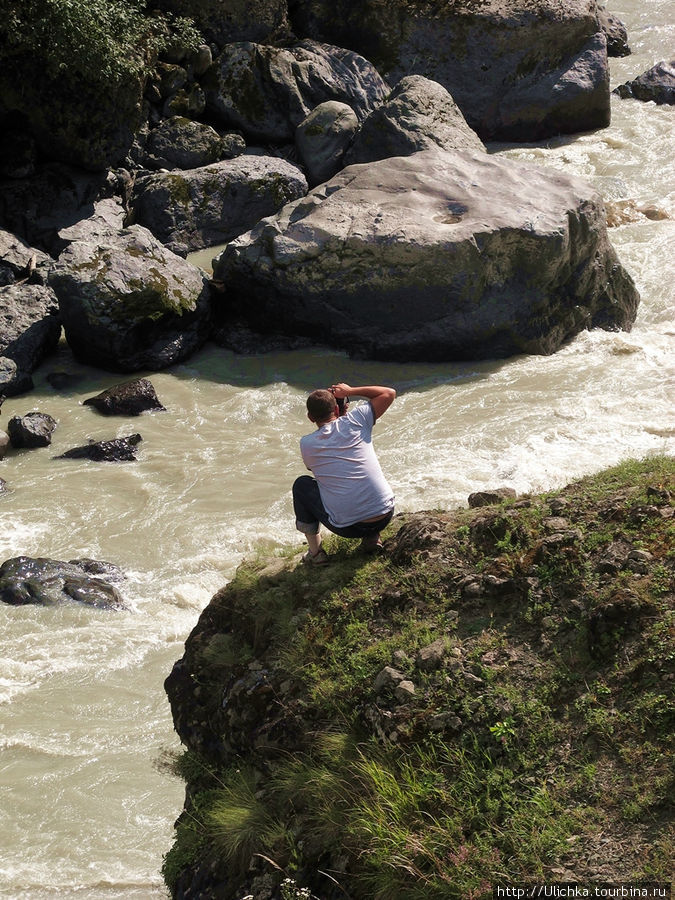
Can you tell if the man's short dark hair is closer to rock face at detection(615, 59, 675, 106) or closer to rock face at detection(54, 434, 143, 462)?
rock face at detection(54, 434, 143, 462)

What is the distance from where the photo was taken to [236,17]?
74.3ft

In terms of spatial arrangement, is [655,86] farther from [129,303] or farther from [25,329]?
[25,329]

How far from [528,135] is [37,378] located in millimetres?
14325

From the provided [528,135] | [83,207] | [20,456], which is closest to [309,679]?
[20,456]

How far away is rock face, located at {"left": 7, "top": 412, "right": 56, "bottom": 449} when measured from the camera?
12.5 metres

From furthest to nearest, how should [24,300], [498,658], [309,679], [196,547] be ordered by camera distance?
1. [24,300]
2. [196,547]
3. [309,679]
4. [498,658]

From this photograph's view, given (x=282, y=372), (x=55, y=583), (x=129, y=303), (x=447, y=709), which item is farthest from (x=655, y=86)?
(x=447, y=709)

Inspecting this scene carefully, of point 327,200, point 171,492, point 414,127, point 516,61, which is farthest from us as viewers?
point 516,61

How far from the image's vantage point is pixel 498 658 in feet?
16.9

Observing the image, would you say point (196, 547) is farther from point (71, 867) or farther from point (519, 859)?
point (519, 859)

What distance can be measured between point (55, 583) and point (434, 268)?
752 centimetres

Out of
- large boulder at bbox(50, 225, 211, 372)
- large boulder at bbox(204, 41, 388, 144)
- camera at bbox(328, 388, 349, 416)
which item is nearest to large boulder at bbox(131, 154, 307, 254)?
large boulder at bbox(204, 41, 388, 144)

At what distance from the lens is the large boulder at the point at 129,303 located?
14219 mm

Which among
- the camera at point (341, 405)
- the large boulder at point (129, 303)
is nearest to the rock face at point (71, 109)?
the large boulder at point (129, 303)
